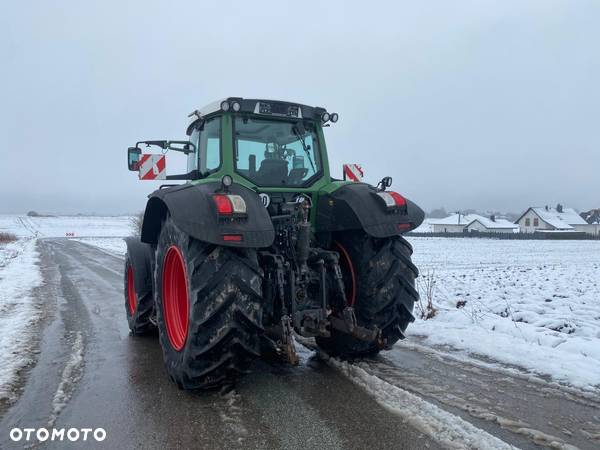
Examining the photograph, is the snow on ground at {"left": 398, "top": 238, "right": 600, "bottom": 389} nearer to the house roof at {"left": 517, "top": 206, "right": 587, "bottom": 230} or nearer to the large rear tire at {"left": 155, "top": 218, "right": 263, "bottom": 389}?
the large rear tire at {"left": 155, "top": 218, "right": 263, "bottom": 389}

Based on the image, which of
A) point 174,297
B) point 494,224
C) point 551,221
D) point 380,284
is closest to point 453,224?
point 494,224

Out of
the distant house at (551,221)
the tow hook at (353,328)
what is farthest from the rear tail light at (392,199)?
the distant house at (551,221)

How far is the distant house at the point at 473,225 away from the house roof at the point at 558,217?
4204 mm

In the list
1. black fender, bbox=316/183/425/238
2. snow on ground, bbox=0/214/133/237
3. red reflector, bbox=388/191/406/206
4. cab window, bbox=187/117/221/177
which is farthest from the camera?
snow on ground, bbox=0/214/133/237

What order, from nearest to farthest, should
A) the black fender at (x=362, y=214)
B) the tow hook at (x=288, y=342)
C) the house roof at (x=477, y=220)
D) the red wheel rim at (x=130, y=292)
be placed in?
1. the tow hook at (x=288, y=342)
2. the black fender at (x=362, y=214)
3. the red wheel rim at (x=130, y=292)
4. the house roof at (x=477, y=220)

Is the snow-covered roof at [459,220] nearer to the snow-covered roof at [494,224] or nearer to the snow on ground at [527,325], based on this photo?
the snow-covered roof at [494,224]

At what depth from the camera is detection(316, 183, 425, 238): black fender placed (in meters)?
4.33

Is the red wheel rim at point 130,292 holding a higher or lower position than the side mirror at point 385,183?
lower

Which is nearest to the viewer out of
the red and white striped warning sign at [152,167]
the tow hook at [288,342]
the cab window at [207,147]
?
the tow hook at [288,342]

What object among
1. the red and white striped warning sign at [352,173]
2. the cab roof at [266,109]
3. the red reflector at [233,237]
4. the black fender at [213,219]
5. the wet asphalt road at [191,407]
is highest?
the cab roof at [266,109]

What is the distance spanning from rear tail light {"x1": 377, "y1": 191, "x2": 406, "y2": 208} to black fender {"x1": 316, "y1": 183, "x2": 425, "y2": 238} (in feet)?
0.14

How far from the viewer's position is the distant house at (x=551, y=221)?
7506 centimetres

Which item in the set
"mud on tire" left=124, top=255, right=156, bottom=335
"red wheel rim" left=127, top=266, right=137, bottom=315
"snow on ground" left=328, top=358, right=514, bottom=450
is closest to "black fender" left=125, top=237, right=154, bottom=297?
"mud on tire" left=124, top=255, right=156, bottom=335

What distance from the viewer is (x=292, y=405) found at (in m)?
3.72
